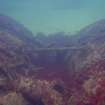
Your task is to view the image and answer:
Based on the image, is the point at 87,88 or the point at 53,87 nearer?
the point at 87,88

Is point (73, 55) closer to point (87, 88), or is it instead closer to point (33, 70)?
point (33, 70)

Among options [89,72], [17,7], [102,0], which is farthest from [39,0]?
[89,72]

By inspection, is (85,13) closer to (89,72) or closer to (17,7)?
(17,7)

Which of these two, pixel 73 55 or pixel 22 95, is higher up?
pixel 73 55

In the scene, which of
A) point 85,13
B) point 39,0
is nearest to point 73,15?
point 85,13

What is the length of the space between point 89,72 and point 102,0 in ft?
223

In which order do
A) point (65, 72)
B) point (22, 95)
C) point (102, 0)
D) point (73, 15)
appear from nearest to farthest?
point (22, 95)
point (65, 72)
point (73, 15)
point (102, 0)

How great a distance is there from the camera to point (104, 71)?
6098 millimetres

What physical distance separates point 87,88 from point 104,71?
649 millimetres

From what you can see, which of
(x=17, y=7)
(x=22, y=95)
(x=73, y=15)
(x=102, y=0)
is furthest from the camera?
(x=102, y=0)

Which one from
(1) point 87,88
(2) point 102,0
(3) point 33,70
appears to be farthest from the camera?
(2) point 102,0

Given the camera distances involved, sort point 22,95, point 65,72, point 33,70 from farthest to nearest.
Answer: point 33,70
point 65,72
point 22,95

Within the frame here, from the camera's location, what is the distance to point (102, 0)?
233ft

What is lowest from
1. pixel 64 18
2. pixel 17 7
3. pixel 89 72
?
pixel 89 72
